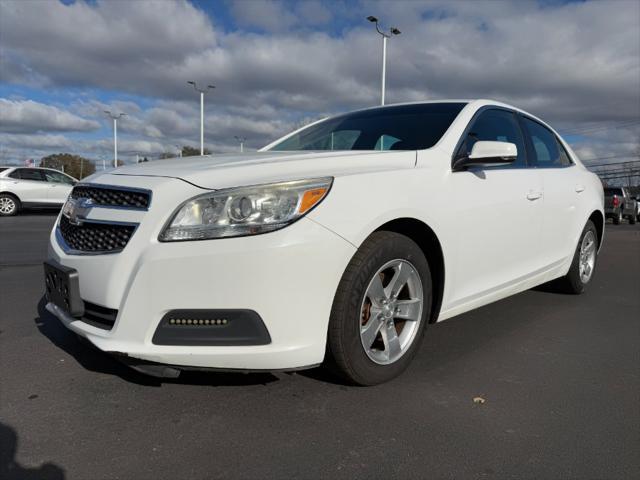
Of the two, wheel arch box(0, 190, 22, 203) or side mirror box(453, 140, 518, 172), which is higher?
side mirror box(453, 140, 518, 172)

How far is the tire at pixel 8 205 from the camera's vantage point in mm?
15094

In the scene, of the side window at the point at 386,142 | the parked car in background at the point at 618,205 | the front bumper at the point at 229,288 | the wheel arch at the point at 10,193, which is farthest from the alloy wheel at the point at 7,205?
the parked car in background at the point at 618,205

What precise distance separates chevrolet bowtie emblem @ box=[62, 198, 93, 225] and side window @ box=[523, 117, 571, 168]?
325cm

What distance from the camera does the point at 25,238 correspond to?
9.20 metres

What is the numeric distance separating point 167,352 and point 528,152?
3156 millimetres

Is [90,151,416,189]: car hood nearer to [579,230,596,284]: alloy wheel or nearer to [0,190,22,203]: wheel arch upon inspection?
[579,230,596,284]: alloy wheel

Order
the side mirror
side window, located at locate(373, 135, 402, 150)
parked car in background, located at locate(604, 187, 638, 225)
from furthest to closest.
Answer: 1. parked car in background, located at locate(604, 187, 638, 225)
2. side window, located at locate(373, 135, 402, 150)
3. the side mirror

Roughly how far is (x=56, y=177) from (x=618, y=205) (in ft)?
74.1

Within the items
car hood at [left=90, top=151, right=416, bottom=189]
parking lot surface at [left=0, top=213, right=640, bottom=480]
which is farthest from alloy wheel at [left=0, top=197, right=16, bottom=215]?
car hood at [left=90, top=151, right=416, bottom=189]

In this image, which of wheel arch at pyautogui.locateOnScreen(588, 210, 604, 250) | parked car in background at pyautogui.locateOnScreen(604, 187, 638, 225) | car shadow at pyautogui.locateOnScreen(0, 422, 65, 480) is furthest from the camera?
parked car in background at pyautogui.locateOnScreen(604, 187, 638, 225)

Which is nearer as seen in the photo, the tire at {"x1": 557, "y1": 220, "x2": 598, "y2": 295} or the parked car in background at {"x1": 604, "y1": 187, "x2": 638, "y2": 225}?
the tire at {"x1": 557, "y1": 220, "x2": 598, "y2": 295}

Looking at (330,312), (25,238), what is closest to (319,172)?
(330,312)

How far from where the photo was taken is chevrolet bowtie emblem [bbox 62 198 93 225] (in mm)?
2512

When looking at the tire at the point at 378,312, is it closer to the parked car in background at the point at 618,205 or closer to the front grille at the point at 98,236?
the front grille at the point at 98,236
